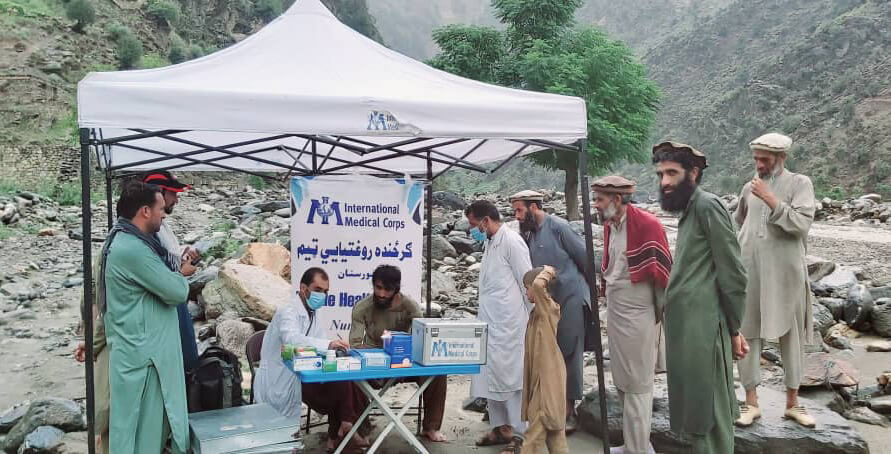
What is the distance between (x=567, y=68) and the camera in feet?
62.8

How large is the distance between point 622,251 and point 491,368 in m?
1.18

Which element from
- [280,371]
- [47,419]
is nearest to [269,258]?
[47,419]

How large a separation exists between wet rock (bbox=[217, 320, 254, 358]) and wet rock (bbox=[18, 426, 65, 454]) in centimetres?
263

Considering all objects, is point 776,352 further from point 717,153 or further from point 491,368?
point 717,153

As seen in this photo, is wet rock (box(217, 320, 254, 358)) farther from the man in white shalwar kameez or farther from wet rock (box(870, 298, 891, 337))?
wet rock (box(870, 298, 891, 337))

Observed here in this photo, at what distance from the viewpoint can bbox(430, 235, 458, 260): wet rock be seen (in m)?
12.6

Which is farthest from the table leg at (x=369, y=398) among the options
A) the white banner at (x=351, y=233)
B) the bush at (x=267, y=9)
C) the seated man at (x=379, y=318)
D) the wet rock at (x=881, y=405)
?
the bush at (x=267, y=9)

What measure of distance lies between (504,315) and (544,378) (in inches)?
28.4

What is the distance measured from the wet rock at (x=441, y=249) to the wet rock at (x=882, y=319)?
708cm

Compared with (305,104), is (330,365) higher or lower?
lower

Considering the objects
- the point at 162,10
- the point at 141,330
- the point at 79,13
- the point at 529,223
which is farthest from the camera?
the point at 162,10

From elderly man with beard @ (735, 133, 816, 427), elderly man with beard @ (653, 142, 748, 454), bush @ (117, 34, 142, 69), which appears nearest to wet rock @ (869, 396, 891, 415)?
elderly man with beard @ (735, 133, 816, 427)

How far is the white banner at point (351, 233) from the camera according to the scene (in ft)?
16.7

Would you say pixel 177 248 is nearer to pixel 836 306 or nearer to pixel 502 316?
pixel 502 316
